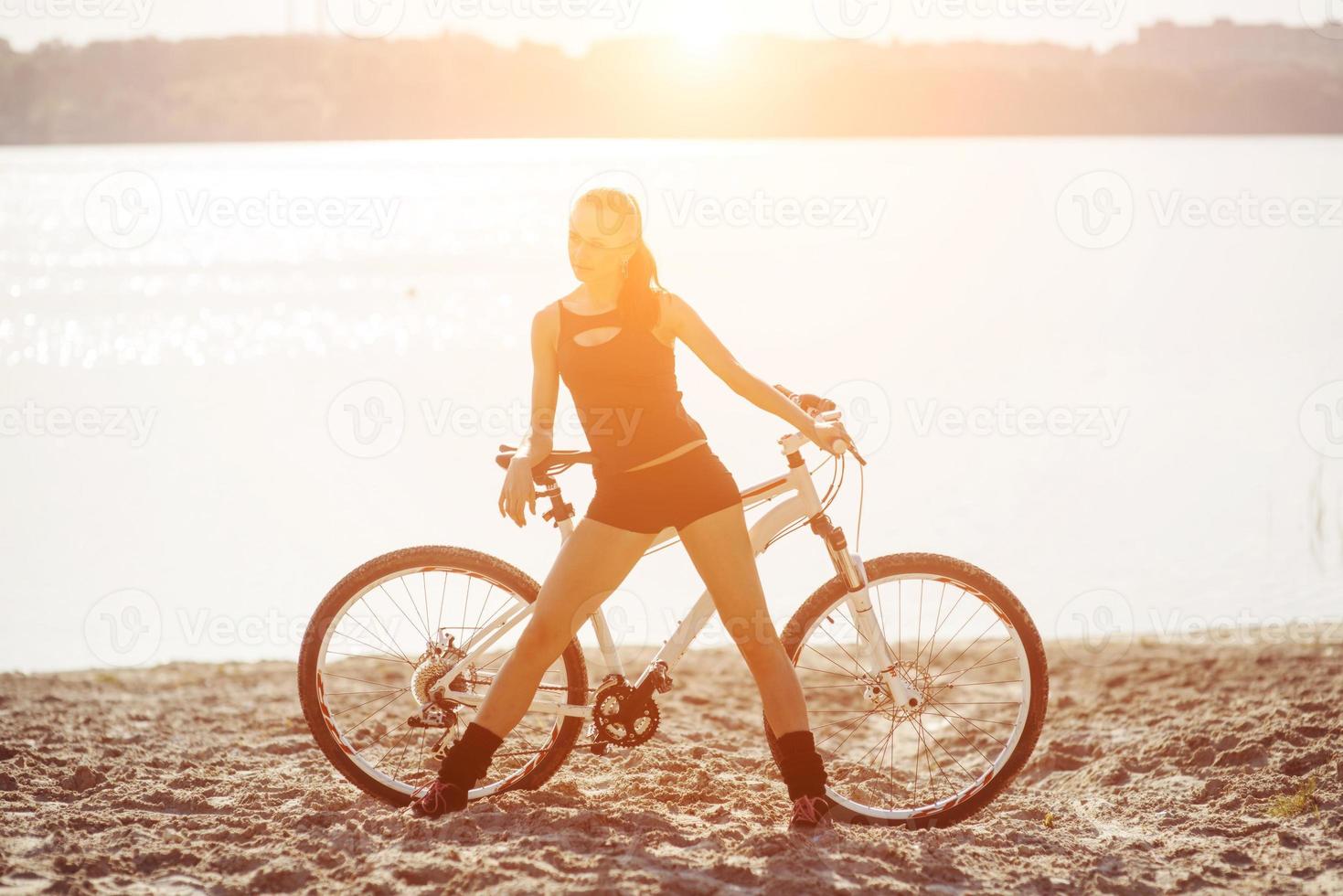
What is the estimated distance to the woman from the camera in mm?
4148

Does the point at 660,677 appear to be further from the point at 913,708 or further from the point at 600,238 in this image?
the point at 600,238

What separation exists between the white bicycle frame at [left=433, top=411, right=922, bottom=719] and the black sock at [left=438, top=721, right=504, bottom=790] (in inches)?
7.1

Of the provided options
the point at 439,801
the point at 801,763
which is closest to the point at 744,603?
the point at 801,763

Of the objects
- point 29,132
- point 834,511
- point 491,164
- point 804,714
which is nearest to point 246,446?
point 834,511

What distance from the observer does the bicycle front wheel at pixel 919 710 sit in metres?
4.52

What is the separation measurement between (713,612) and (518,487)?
755 millimetres

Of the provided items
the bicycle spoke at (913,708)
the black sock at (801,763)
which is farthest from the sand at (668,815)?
the bicycle spoke at (913,708)

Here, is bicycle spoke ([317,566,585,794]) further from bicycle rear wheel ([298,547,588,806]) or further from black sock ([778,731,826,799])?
black sock ([778,731,826,799])

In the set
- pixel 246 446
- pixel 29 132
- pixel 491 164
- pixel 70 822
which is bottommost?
pixel 70 822

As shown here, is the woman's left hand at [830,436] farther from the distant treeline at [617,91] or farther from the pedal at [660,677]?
the distant treeline at [617,91]

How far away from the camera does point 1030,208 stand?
41.8 metres

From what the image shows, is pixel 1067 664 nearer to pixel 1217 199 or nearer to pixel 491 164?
pixel 1217 199

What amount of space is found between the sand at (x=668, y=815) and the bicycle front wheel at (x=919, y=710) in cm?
18

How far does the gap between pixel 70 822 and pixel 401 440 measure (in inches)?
310
